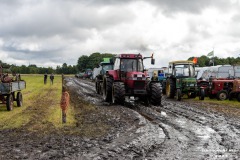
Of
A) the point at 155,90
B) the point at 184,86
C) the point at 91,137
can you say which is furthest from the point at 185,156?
the point at 184,86

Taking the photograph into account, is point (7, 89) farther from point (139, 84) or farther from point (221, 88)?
point (221, 88)

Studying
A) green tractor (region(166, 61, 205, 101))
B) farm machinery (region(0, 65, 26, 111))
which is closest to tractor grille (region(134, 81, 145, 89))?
green tractor (region(166, 61, 205, 101))

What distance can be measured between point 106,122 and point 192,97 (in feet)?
43.3

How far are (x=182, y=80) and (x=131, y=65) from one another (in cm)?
496

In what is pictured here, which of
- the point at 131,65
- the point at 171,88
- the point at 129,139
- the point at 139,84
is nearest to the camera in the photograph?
the point at 129,139

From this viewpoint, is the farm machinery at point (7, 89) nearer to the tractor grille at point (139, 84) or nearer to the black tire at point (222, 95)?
the tractor grille at point (139, 84)

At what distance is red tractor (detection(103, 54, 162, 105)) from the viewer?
57.7 ft

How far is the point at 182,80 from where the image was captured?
22250 millimetres

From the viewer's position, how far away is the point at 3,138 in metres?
9.18

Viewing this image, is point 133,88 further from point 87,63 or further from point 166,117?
point 87,63

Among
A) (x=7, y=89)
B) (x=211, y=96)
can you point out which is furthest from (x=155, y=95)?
(x=7, y=89)

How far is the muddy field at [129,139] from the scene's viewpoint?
7.45m

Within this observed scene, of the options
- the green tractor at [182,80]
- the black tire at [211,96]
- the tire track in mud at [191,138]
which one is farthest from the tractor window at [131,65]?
the black tire at [211,96]

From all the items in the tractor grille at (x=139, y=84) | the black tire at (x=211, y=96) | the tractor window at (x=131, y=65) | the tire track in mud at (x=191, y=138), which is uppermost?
the tractor window at (x=131, y=65)
